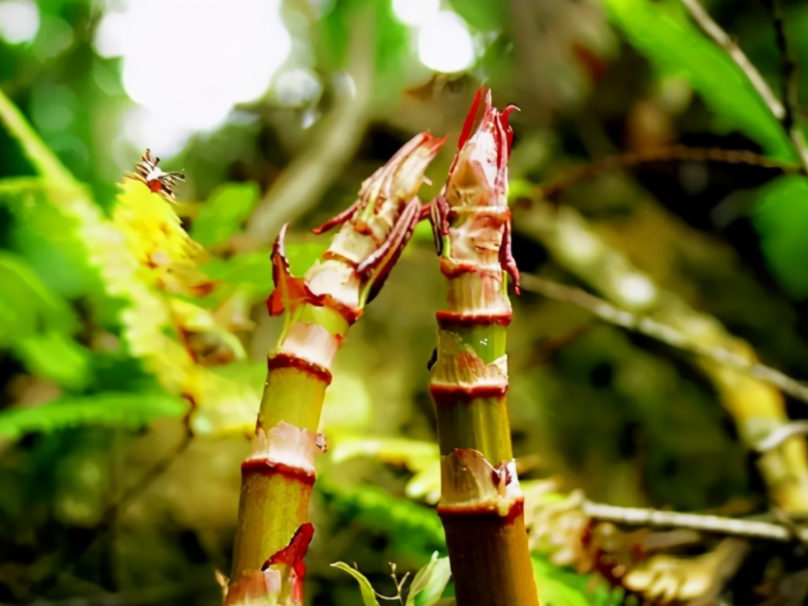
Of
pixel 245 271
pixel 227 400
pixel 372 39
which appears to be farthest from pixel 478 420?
pixel 372 39

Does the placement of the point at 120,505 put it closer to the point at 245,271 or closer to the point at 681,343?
the point at 245,271

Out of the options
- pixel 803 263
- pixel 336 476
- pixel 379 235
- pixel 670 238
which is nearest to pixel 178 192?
pixel 379 235

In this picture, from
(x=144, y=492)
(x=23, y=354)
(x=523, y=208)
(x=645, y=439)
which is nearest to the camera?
(x=23, y=354)

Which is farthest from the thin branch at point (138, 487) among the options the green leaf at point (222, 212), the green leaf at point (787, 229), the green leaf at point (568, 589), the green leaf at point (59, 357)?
the green leaf at point (787, 229)

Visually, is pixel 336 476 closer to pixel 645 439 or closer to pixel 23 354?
pixel 23 354

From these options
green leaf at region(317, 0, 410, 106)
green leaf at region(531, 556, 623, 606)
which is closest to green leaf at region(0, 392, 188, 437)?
green leaf at region(531, 556, 623, 606)

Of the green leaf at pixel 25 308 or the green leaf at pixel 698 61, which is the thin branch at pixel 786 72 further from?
the green leaf at pixel 25 308

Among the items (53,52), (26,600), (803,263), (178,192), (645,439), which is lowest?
(26,600)

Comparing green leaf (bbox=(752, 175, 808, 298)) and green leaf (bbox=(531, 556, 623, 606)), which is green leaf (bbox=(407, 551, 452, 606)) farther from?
green leaf (bbox=(752, 175, 808, 298))
